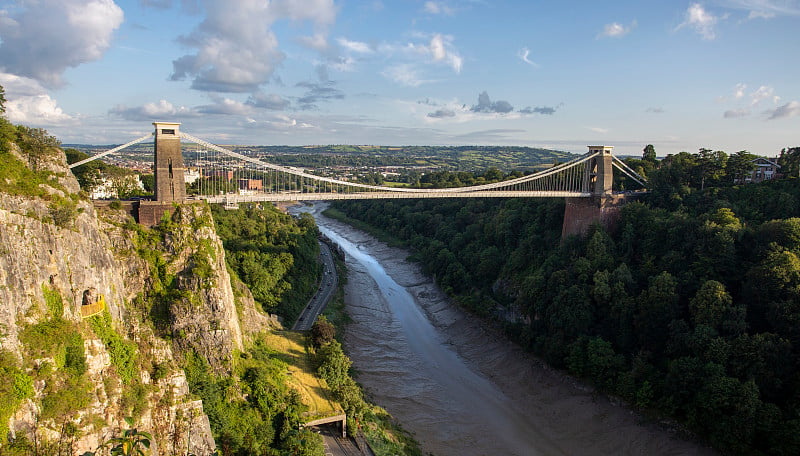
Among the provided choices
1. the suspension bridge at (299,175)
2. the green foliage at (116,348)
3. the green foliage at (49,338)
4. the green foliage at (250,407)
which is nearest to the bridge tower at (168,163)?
the suspension bridge at (299,175)

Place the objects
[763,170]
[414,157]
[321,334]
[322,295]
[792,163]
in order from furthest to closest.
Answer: [414,157]
[763,170]
[322,295]
[792,163]
[321,334]

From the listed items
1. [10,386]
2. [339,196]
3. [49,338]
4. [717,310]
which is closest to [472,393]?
[717,310]

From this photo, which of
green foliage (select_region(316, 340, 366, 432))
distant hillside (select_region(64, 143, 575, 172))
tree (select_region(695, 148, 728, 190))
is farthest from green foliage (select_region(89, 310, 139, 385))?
distant hillside (select_region(64, 143, 575, 172))

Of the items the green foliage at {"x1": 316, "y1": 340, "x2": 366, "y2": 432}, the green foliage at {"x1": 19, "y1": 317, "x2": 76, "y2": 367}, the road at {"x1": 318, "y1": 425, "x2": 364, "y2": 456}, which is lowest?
the road at {"x1": 318, "y1": 425, "x2": 364, "y2": 456}

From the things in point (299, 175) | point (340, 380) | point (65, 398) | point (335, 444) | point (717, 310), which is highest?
point (299, 175)

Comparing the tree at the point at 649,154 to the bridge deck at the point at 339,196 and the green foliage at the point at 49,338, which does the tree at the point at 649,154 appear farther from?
the green foliage at the point at 49,338

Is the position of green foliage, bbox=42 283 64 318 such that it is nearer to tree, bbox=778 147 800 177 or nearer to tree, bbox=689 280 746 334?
tree, bbox=689 280 746 334

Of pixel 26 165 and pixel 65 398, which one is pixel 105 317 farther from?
pixel 26 165
